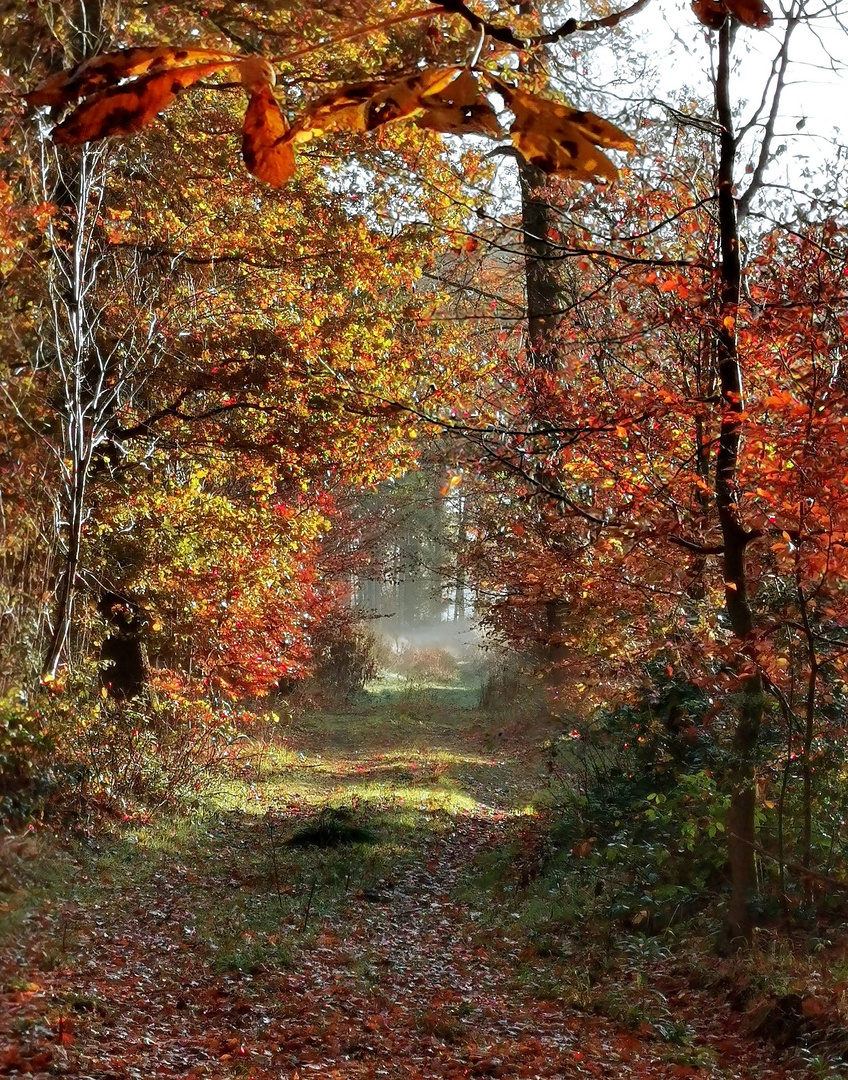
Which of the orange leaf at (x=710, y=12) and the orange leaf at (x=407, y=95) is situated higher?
the orange leaf at (x=710, y=12)

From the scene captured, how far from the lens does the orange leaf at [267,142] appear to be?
776 millimetres

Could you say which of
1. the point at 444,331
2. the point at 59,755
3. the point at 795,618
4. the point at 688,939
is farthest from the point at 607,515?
the point at 59,755

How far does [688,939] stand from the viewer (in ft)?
23.7

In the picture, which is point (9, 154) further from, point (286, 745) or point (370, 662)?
point (370, 662)

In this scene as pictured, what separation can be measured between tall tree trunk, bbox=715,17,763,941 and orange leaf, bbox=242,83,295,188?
5022mm

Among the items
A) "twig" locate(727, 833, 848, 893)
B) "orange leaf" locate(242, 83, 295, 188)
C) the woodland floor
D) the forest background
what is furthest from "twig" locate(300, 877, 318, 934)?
"orange leaf" locate(242, 83, 295, 188)

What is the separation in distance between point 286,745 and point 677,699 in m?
10.5

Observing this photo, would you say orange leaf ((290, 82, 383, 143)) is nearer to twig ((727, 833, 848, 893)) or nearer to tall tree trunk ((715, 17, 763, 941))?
tall tree trunk ((715, 17, 763, 941))

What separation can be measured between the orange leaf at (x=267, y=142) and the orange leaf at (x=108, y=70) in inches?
1.7

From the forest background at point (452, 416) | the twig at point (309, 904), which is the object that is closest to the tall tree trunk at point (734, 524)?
the forest background at point (452, 416)

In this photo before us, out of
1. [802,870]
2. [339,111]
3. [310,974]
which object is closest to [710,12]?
[339,111]

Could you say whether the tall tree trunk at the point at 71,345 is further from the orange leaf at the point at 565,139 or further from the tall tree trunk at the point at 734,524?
the orange leaf at the point at 565,139

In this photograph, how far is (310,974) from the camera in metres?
6.69

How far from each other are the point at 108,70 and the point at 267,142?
0.42 ft
